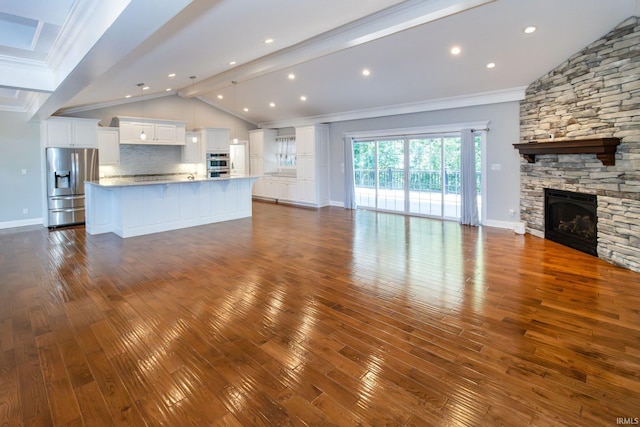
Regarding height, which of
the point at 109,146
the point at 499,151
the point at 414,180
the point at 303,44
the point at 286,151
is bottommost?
the point at 414,180

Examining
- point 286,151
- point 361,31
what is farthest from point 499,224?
point 286,151

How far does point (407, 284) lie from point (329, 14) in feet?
11.9

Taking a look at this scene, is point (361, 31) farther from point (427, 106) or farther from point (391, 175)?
point (391, 175)

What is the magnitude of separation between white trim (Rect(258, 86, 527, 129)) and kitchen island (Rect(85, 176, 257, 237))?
3.83m

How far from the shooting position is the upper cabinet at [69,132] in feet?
24.5

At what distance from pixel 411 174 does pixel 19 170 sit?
30.2ft

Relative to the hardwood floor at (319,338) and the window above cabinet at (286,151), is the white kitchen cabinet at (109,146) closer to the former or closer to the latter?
the hardwood floor at (319,338)

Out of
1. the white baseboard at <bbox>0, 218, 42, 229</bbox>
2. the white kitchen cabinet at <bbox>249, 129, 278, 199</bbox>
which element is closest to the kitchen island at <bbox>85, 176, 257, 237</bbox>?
the white baseboard at <bbox>0, 218, 42, 229</bbox>

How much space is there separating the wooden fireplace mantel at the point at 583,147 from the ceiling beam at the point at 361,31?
7.94ft

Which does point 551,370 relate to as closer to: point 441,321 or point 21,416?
point 441,321

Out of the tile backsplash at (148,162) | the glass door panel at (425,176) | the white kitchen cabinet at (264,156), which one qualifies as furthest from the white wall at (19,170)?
the glass door panel at (425,176)

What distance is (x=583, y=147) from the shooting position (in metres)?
4.86

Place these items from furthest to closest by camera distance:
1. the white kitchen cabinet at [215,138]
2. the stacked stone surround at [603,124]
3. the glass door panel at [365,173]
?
the white kitchen cabinet at [215,138]
the glass door panel at [365,173]
the stacked stone surround at [603,124]

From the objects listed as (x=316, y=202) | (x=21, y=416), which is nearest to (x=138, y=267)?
(x=21, y=416)
